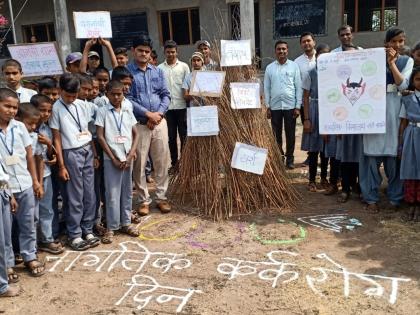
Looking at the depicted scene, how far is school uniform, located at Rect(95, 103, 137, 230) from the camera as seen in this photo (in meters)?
3.66

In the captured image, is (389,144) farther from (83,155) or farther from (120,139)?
(83,155)

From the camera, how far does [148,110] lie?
13.8 feet

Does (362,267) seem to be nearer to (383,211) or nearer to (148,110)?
(383,211)

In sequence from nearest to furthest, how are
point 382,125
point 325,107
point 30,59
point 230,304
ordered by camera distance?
point 230,304, point 382,125, point 325,107, point 30,59

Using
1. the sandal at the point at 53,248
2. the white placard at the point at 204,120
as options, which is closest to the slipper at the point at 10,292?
the sandal at the point at 53,248

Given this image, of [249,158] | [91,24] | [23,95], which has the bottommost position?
[249,158]

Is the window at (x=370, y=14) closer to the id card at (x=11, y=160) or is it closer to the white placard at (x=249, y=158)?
the white placard at (x=249, y=158)

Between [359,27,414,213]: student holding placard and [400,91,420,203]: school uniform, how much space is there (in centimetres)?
13

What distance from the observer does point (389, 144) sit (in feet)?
13.1

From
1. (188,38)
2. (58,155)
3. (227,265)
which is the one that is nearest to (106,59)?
(188,38)

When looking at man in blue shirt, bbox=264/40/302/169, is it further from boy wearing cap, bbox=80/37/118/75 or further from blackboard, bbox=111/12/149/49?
blackboard, bbox=111/12/149/49

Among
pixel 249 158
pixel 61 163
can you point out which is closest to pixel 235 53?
pixel 249 158

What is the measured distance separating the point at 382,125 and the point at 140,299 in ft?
8.81

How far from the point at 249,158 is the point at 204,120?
1.92ft
